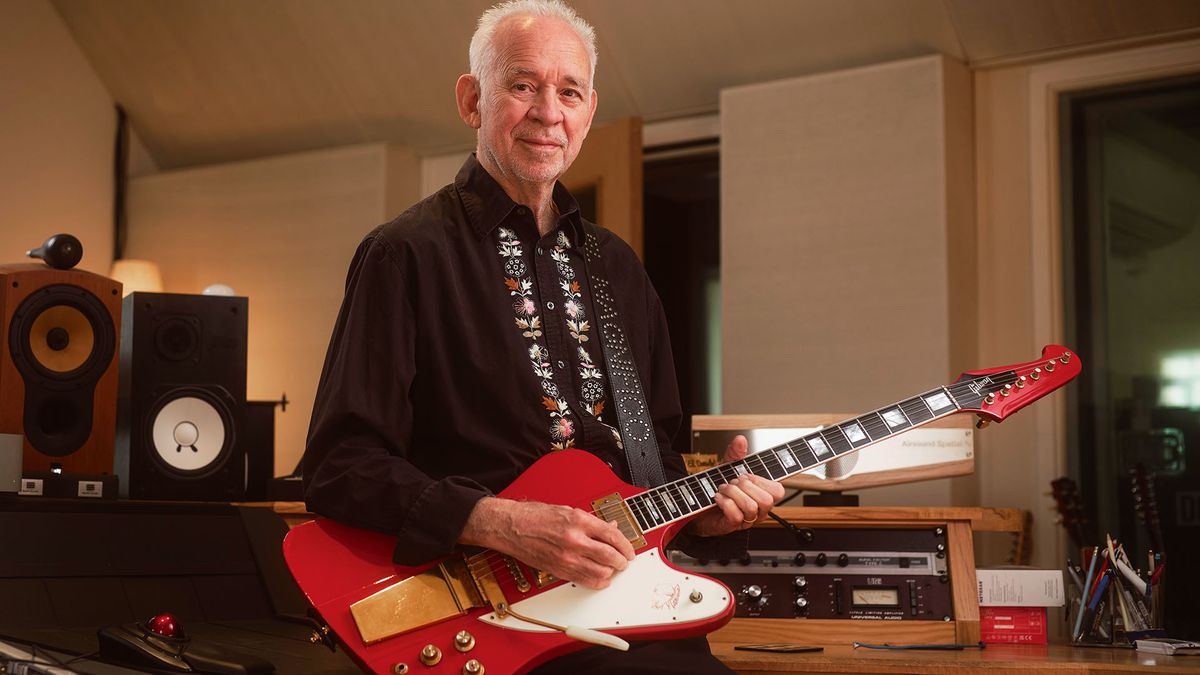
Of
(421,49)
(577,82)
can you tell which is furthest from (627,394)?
(421,49)

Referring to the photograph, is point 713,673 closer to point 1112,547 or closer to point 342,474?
point 342,474

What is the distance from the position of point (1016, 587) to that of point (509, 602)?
3.85 feet

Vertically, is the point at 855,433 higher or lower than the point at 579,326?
lower

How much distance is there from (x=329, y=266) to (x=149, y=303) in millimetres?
1414

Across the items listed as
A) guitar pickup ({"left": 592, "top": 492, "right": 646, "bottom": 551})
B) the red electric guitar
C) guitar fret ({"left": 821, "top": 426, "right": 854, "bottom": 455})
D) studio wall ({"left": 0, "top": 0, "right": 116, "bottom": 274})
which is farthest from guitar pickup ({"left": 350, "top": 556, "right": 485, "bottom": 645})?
studio wall ({"left": 0, "top": 0, "right": 116, "bottom": 274})

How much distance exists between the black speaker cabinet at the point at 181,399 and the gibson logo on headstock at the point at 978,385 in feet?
6.42

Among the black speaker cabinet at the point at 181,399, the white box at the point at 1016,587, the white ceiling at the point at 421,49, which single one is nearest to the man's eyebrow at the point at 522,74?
the white box at the point at 1016,587

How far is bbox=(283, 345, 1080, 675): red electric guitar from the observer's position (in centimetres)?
143

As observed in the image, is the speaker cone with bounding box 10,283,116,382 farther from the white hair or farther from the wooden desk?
the white hair

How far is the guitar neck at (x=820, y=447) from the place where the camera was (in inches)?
63.2

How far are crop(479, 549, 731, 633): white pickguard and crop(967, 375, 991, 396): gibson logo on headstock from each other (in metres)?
0.52

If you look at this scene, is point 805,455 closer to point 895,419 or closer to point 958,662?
point 895,419

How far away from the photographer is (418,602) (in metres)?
1.45

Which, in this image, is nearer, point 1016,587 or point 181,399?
point 1016,587
